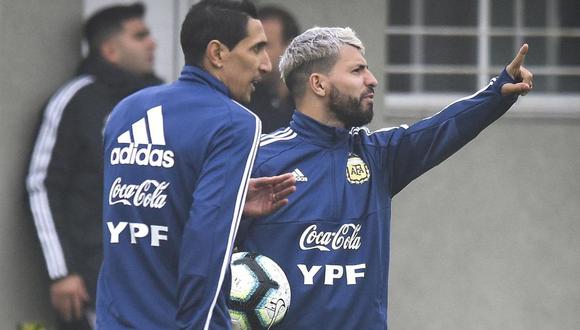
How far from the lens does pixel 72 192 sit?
8336 mm

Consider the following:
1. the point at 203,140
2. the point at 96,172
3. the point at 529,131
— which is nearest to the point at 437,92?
the point at 529,131

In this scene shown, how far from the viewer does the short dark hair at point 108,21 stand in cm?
875

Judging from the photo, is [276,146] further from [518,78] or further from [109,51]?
[109,51]

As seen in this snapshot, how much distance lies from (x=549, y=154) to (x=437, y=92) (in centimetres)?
81

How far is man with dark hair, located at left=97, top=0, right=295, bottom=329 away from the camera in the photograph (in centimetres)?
484

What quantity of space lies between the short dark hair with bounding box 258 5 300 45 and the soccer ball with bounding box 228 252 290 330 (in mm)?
3265

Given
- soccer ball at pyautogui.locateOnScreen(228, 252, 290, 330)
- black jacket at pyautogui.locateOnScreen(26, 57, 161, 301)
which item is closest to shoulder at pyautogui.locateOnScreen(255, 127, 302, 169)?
soccer ball at pyautogui.locateOnScreen(228, 252, 290, 330)

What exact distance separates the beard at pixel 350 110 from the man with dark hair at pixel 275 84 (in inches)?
86.3

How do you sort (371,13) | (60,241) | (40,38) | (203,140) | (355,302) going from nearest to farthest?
(203,140)
(355,302)
(60,241)
(40,38)
(371,13)

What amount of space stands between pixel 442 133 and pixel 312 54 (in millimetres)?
629

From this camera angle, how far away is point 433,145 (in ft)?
19.8

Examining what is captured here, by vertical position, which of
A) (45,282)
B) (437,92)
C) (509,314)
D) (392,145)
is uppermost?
(392,145)

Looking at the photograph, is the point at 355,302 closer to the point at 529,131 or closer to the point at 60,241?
the point at 60,241

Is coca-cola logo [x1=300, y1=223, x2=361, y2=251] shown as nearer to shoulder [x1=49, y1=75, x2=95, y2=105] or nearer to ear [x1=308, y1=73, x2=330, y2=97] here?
ear [x1=308, y1=73, x2=330, y2=97]
